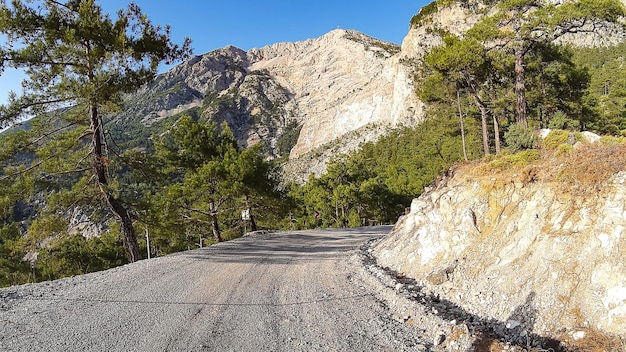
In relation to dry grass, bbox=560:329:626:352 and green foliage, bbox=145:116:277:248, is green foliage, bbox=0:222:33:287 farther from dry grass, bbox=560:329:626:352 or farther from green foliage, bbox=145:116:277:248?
dry grass, bbox=560:329:626:352

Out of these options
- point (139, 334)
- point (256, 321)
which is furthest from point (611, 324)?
point (139, 334)

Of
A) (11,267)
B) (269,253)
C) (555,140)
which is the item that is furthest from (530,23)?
(11,267)

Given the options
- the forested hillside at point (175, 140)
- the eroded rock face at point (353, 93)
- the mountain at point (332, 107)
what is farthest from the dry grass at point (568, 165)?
the mountain at point (332, 107)

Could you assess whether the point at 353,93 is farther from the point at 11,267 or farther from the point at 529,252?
the point at 529,252

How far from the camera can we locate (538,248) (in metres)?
5.19

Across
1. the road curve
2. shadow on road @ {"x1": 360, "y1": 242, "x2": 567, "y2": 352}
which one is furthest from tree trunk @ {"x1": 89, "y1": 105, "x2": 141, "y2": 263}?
shadow on road @ {"x1": 360, "y1": 242, "x2": 567, "y2": 352}

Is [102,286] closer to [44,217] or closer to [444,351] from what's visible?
[44,217]

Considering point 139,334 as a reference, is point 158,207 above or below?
above

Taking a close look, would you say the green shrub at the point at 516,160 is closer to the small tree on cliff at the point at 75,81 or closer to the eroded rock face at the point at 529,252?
the eroded rock face at the point at 529,252

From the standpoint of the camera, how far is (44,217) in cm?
995

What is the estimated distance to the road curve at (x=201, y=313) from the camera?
14.1 feet

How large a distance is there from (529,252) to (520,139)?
15.5 feet

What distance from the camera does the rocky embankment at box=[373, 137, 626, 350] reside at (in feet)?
13.5

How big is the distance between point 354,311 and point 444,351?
168 centimetres
